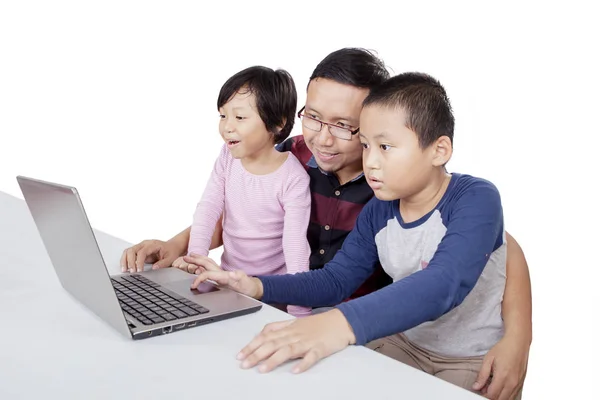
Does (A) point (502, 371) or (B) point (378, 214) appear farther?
(B) point (378, 214)

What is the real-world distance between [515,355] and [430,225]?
0.34 m

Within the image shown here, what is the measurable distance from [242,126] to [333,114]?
1.00 ft

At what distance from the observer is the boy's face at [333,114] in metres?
1.62

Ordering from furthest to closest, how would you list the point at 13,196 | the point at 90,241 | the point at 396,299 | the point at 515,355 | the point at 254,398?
the point at 13,196
the point at 515,355
the point at 396,299
the point at 90,241
the point at 254,398

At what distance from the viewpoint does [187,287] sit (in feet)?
4.18

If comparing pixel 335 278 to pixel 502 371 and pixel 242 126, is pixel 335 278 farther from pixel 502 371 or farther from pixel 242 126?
pixel 242 126

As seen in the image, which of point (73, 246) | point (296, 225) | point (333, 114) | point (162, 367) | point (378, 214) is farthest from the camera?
point (296, 225)

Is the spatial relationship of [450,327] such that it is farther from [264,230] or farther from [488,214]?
[264,230]

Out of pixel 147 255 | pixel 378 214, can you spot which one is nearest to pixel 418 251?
pixel 378 214

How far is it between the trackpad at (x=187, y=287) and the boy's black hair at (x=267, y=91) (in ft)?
2.17

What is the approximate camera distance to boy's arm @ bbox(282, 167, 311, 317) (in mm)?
1709

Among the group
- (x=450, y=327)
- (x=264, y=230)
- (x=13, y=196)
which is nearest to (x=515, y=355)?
(x=450, y=327)

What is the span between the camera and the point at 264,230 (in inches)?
72.7

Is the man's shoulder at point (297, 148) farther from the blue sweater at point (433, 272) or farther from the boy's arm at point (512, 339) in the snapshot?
the boy's arm at point (512, 339)
